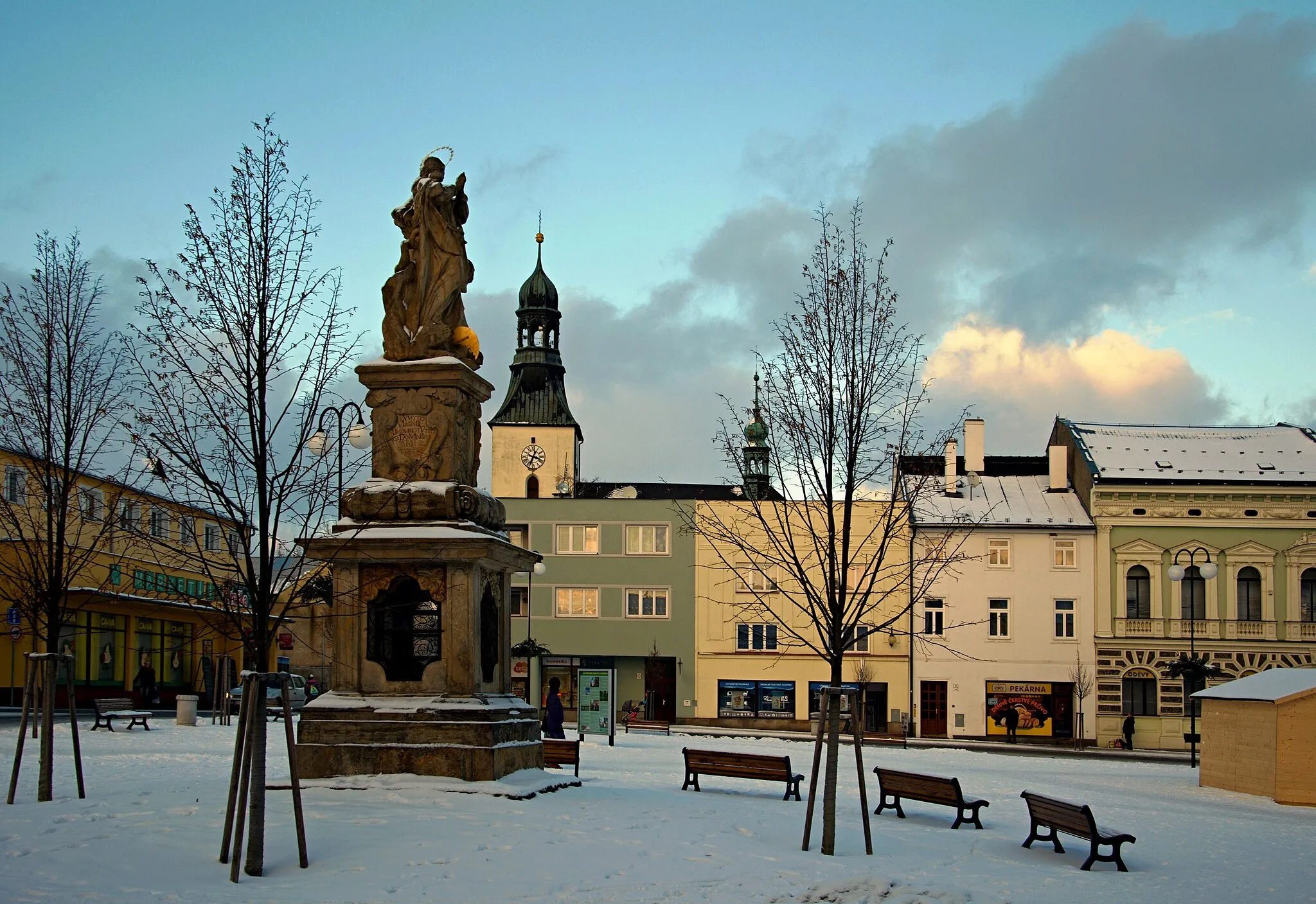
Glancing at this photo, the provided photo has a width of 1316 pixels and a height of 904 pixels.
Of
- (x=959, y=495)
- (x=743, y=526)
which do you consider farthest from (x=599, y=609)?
(x=959, y=495)

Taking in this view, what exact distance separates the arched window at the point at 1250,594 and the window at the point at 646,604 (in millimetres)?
21244

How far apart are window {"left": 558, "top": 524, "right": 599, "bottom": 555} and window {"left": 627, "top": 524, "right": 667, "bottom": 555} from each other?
135cm

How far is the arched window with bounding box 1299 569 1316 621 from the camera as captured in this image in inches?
1992

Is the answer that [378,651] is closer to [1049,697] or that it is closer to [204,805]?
[204,805]

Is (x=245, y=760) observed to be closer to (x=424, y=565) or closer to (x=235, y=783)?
(x=235, y=783)

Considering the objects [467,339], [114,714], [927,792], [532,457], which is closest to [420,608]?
[467,339]

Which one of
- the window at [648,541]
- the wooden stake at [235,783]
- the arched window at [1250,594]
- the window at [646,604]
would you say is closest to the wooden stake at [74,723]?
the wooden stake at [235,783]

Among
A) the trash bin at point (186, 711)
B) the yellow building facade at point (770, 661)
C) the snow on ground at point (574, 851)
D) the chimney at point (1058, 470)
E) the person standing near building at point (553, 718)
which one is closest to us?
the snow on ground at point (574, 851)

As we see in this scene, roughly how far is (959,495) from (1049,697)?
8265 millimetres

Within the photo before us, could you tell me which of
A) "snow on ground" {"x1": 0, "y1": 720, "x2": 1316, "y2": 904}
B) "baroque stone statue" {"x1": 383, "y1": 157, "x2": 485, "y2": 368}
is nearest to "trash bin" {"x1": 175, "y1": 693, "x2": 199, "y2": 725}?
"snow on ground" {"x1": 0, "y1": 720, "x2": 1316, "y2": 904}

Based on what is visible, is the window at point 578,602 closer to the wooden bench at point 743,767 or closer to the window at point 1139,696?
the window at point 1139,696

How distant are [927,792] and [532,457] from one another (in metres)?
66.7

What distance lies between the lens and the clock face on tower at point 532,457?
8319 cm

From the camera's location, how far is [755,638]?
5491cm
